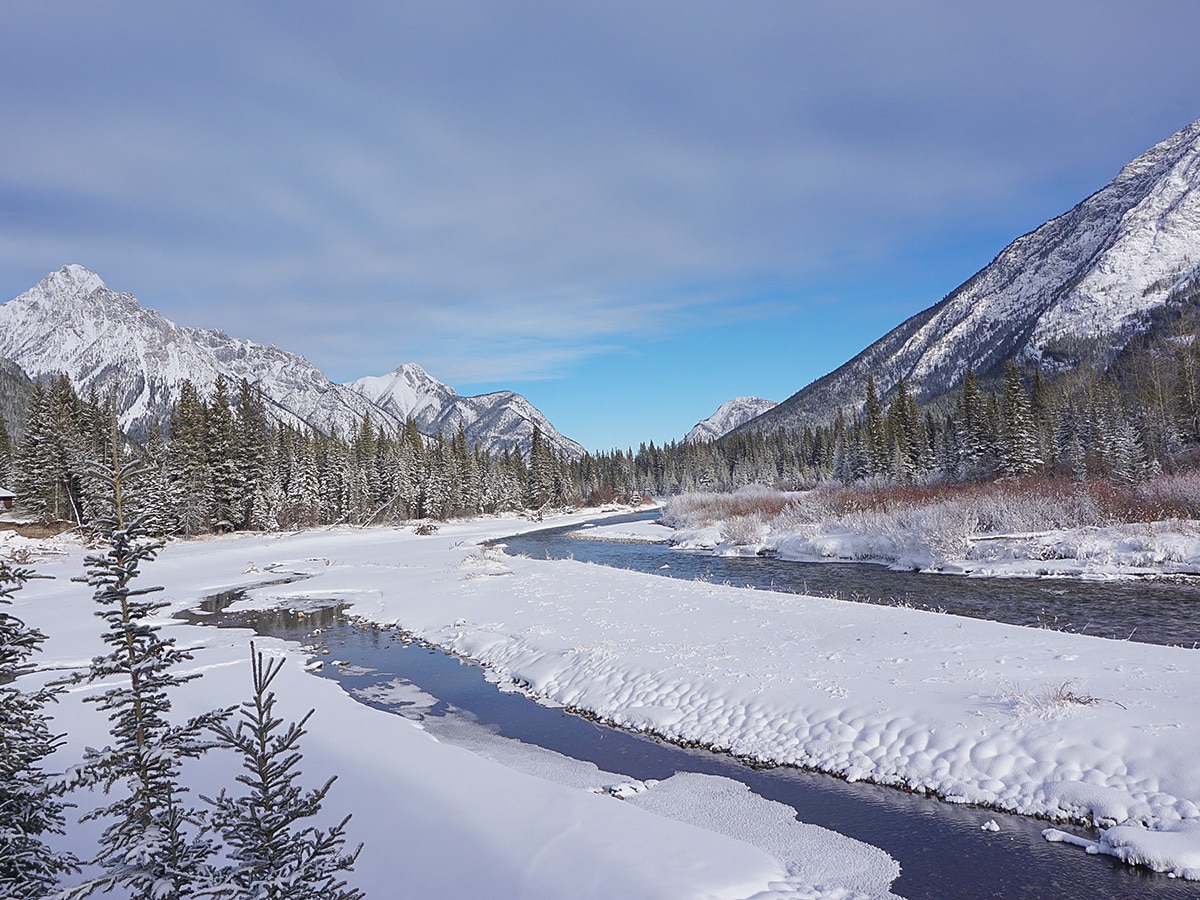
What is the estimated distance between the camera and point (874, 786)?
10.1 meters

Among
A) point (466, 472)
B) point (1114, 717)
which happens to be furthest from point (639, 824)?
point (466, 472)

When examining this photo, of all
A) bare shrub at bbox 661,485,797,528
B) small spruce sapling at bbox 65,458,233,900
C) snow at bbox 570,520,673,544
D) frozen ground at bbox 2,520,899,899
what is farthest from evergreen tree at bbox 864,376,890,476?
small spruce sapling at bbox 65,458,233,900

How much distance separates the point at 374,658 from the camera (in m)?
19.1

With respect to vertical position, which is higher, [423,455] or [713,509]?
Answer: [423,455]

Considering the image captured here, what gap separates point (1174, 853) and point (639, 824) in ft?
20.6

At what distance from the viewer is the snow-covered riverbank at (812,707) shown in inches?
318

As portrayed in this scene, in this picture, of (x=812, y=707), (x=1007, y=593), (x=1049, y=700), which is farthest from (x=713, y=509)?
(x=1049, y=700)

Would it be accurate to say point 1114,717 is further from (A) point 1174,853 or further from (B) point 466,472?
(B) point 466,472

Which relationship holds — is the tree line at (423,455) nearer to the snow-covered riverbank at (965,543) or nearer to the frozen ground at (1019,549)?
the snow-covered riverbank at (965,543)

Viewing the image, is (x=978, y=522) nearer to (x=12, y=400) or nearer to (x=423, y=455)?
(x=423, y=455)

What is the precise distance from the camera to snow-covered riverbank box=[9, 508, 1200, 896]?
8.09 metres

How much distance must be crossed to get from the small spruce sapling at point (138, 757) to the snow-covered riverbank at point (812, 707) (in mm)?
3378

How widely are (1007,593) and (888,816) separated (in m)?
18.3

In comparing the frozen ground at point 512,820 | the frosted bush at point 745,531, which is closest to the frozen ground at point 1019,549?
the frosted bush at point 745,531
